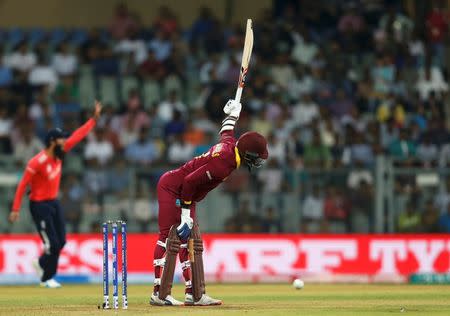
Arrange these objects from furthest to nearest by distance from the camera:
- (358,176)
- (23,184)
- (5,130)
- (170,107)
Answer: (170,107), (5,130), (358,176), (23,184)

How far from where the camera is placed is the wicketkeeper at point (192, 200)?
13.1m

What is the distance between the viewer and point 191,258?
44.0 feet

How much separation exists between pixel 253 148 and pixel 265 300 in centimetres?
301

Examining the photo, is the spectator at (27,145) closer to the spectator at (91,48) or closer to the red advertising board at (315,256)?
the red advertising board at (315,256)

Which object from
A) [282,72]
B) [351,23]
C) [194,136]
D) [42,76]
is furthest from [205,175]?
[351,23]

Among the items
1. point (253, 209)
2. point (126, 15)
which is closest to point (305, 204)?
point (253, 209)

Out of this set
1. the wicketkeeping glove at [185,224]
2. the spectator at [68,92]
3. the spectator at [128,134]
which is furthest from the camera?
the spectator at [68,92]

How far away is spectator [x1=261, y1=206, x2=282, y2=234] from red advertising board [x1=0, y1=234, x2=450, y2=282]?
0.38 ft

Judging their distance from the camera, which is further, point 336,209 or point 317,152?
point 317,152

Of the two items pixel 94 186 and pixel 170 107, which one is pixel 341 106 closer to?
pixel 170 107

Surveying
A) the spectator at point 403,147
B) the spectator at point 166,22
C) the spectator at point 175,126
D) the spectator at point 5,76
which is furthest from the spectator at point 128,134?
the spectator at point 403,147

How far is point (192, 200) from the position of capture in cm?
1335

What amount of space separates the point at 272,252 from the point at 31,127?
5.38 m

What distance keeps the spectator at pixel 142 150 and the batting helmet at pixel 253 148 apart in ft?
32.9
